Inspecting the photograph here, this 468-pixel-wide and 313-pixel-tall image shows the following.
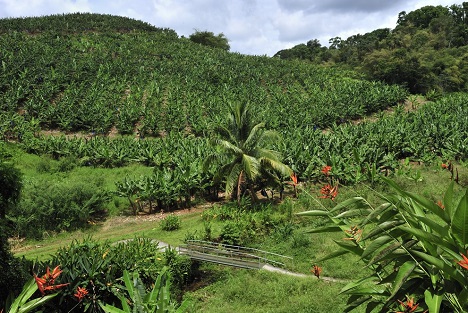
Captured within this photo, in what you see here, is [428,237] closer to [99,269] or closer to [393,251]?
[393,251]

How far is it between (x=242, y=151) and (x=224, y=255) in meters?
5.57

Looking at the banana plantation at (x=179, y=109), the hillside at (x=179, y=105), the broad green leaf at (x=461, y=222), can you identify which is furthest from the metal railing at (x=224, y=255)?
the broad green leaf at (x=461, y=222)

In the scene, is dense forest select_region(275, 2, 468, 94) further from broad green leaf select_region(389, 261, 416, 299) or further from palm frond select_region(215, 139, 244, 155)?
broad green leaf select_region(389, 261, 416, 299)

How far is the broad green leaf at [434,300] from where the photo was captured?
9.73ft

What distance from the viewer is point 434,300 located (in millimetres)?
3043

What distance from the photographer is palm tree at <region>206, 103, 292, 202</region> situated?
16219 millimetres

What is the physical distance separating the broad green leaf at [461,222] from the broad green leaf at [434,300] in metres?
0.47

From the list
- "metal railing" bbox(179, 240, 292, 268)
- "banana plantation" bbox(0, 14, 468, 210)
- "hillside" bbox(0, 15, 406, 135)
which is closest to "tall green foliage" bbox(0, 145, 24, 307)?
"metal railing" bbox(179, 240, 292, 268)

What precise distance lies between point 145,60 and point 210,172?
3630 cm

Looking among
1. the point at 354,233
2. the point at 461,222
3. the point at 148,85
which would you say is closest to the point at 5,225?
the point at 354,233

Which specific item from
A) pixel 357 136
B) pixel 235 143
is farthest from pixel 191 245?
pixel 357 136

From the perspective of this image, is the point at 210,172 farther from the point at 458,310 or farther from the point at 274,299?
the point at 458,310

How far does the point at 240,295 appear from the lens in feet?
33.9

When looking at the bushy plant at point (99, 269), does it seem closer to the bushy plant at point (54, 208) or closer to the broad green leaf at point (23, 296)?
the broad green leaf at point (23, 296)
